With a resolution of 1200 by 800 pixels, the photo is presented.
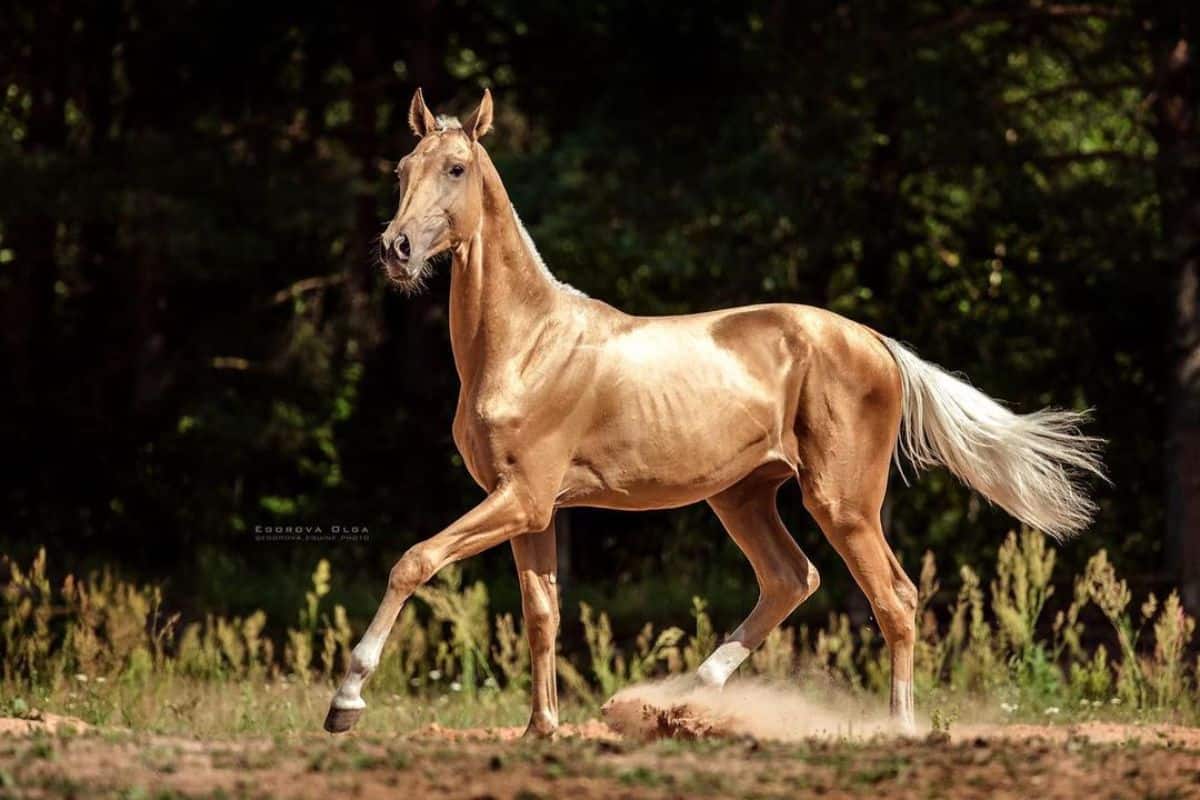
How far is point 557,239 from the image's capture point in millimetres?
13312

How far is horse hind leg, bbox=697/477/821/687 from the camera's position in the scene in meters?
7.60

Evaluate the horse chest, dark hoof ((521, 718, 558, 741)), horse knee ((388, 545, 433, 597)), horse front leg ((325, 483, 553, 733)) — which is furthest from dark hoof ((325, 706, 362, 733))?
the horse chest

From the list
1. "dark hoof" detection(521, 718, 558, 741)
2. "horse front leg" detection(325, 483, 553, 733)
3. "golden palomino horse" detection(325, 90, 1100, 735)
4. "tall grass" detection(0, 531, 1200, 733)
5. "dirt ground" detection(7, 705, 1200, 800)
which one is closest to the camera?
"dirt ground" detection(7, 705, 1200, 800)

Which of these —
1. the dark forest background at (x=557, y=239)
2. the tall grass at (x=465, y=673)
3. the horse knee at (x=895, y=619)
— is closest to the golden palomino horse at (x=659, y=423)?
the horse knee at (x=895, y=619)

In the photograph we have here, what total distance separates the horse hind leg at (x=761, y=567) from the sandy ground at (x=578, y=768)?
1.23 m

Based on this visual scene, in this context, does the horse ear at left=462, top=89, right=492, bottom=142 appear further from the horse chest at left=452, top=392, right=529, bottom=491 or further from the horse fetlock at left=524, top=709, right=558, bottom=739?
the horse fetlock at left=524, top=709, right=558, bottom=739

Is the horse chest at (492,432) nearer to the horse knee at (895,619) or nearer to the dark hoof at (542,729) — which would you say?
the dark hoof at (542,729)

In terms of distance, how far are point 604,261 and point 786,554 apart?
926 centimetres

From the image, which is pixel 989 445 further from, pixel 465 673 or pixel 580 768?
pixel 580 768

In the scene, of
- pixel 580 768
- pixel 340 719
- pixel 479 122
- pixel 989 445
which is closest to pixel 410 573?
pixel 340 719

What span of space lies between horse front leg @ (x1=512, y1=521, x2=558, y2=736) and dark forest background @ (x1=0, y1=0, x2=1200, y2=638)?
19.4 feet

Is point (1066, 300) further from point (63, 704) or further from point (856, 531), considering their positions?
point (63, 704)

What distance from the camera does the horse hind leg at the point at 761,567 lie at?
24.9ft

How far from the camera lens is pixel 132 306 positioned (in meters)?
17.2
